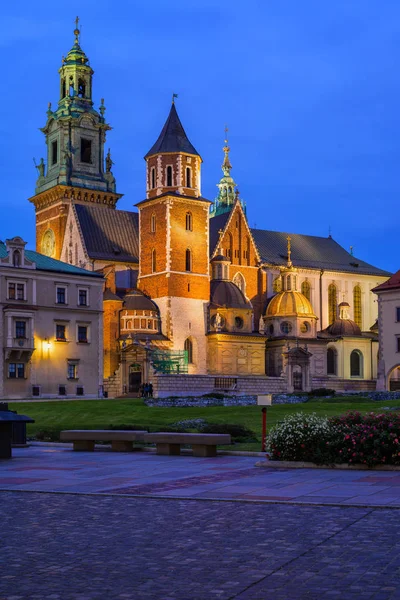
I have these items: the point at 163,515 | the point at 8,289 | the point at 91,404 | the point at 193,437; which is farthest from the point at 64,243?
the point at 163,515

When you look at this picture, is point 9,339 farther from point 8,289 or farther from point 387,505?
point 387,505

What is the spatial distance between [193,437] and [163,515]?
9253 mm

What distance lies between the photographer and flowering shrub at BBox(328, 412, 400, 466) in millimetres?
18406

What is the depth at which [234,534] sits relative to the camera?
37.2 feet

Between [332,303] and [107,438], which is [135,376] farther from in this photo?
[107,438]

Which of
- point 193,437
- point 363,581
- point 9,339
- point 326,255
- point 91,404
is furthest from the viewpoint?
point 326,255

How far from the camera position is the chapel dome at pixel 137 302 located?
271ft

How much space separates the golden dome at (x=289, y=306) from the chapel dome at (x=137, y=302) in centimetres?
1502

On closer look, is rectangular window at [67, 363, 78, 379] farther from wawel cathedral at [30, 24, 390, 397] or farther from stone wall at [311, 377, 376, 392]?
stone wall at [311, 377, 376, 392]

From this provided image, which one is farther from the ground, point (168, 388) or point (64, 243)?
point (64, 243)

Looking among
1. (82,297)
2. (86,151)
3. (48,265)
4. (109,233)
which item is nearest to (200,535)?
(82,297)

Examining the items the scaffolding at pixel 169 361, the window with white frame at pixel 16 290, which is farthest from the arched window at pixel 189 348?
the window with white frame at pixel 16 290

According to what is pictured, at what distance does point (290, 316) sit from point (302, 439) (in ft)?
240

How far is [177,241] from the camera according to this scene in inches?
3391
